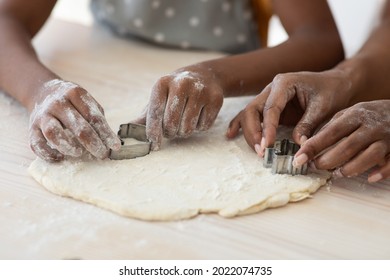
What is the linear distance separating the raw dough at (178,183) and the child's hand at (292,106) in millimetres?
48

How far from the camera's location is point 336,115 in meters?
0.97

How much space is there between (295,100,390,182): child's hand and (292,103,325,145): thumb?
0.18ft

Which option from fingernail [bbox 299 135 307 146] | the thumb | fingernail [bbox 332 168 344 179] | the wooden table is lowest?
the wooden table

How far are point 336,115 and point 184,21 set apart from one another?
0.73m

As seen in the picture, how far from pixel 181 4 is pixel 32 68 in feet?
1.83

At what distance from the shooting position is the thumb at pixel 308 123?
0.98 meters

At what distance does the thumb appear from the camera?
98 centimetres

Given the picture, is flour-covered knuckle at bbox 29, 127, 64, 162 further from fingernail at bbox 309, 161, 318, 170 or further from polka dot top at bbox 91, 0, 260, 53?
polka dot top at bbox 91, 0, 260, 53

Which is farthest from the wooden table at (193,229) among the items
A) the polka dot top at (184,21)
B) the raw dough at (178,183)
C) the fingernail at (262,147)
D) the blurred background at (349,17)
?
the blurred background at (349,17)

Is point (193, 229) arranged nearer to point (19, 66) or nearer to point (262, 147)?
point (262, 147)

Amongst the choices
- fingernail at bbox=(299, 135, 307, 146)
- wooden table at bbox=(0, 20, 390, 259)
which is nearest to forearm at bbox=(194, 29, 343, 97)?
fingernail at bbox=(299, 135, 307, 146)

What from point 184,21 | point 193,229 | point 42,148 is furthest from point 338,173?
point 184,21
